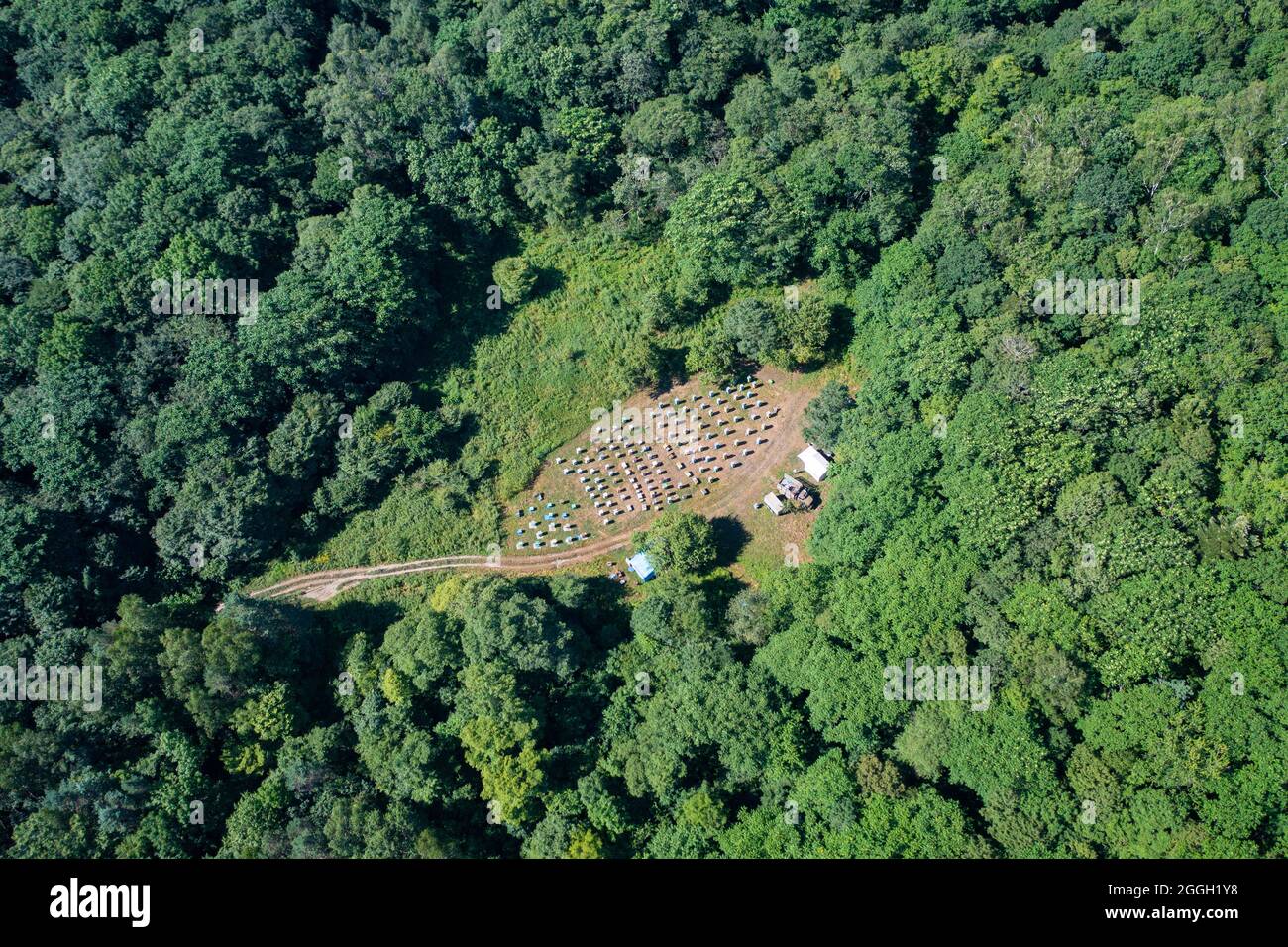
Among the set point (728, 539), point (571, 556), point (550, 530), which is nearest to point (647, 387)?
point (550, 530)

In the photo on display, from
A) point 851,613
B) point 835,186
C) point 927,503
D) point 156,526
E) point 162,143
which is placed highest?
point 162,143

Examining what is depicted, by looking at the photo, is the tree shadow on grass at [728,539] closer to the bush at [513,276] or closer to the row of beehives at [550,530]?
the row of beehives at [550,530]

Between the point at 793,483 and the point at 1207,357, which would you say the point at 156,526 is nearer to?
the point at 793,483

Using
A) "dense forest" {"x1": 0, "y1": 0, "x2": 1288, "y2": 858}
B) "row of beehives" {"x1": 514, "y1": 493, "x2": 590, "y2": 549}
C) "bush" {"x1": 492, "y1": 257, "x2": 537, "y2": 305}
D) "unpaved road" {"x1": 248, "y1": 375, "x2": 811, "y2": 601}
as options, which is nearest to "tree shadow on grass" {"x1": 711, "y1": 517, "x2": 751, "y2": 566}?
"unpaved road" {"x1": 248, "y1": 375, "x2": 811, "y2": 601}

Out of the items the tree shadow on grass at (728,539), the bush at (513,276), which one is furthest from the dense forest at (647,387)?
the tree shadow on grass at (728,539)

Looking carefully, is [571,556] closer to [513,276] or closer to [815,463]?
[815,463]

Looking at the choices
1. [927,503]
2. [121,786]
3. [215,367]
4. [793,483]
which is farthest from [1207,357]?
[121,786]
